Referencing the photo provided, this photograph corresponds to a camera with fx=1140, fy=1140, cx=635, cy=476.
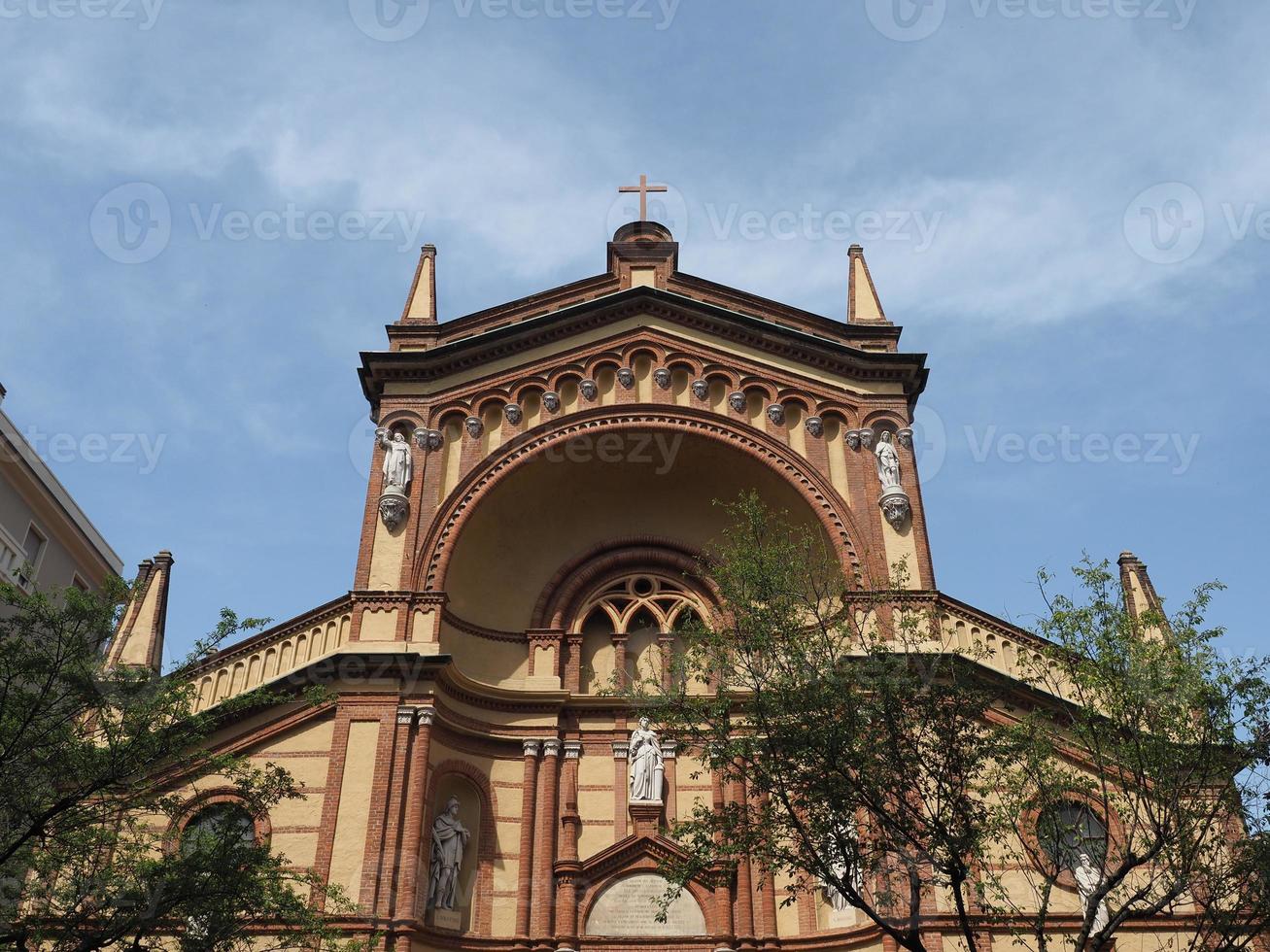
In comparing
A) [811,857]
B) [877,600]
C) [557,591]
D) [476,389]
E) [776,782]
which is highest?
[476,389]

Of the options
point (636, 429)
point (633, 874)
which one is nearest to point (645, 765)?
point (633, 874)

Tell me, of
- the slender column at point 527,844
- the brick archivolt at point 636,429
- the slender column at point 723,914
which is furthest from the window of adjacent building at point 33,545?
the slender column at point 723,914

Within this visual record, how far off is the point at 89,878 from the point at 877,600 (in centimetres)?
1033

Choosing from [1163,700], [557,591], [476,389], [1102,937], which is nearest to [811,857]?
[1102,937]

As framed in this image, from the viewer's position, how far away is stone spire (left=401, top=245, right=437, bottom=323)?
25641 mm

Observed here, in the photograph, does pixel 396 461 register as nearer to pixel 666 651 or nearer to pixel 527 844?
pixel 666 651

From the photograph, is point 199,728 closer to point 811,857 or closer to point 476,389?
point 811,857

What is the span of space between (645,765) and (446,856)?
4.02 meters

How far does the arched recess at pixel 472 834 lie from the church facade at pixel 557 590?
5 centimetres

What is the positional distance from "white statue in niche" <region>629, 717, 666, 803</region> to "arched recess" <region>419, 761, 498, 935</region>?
2.72 metres

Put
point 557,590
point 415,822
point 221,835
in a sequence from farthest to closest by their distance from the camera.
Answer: point 557,590 < point 415,822 < point 221,835

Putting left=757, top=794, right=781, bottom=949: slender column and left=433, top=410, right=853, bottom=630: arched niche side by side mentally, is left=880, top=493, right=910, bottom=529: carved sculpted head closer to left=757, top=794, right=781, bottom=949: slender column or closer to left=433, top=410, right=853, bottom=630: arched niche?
left=433, top=410, right=853, bottom=630: arched niche

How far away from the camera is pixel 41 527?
28578 millimetres

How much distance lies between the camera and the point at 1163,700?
13.7 m
